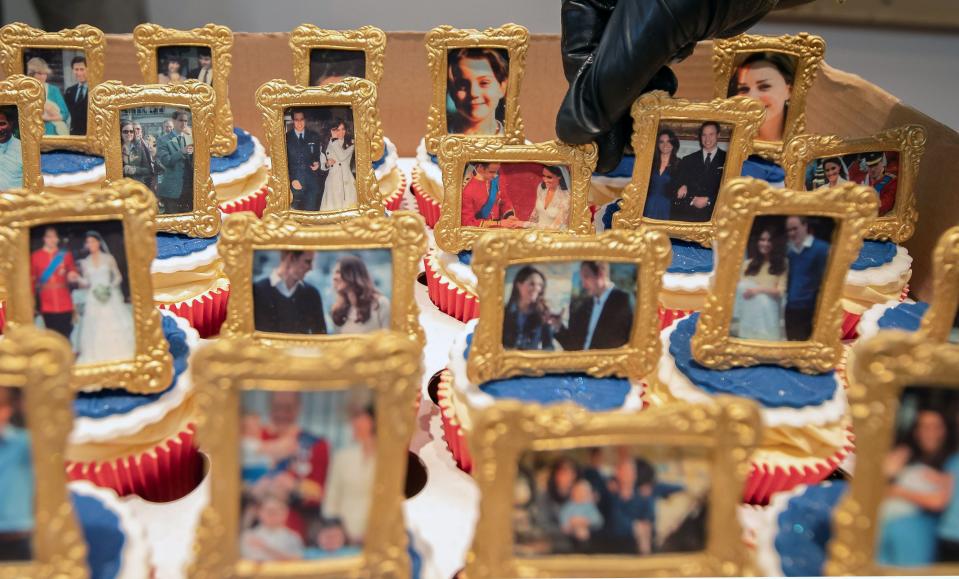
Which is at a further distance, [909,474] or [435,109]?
[435,109]

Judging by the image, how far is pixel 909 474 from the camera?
1002 millimetres

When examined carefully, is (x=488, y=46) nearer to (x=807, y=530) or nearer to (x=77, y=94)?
(x=77, y=94)

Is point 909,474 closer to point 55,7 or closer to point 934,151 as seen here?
point 934,151

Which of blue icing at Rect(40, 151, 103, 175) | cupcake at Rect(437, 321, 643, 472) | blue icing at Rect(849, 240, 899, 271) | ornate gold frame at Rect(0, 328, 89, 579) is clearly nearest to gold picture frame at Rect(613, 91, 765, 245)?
blue icing at Rect(849, 240, 899, 271)

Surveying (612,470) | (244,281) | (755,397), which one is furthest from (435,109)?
(612,470)

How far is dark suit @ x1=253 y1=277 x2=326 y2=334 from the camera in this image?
1354 mm

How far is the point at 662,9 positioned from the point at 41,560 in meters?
1.53

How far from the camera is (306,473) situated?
3.24 ft

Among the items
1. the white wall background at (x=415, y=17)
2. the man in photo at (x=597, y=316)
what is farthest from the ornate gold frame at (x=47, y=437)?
the white wall background at (x=415, y=17)

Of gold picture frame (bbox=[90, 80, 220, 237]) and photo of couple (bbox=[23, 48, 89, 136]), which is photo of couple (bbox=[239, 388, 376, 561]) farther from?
photo of couple (bbox=[23, 48, 89, 136])

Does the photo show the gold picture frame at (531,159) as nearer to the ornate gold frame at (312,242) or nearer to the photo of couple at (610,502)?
the ornate gold frame at (312,242)

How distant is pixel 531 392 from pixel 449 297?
22.7 inches

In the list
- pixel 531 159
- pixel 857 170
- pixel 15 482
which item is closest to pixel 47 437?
pixel 15 482

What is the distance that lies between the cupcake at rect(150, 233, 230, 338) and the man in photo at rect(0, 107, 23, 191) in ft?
1.09
